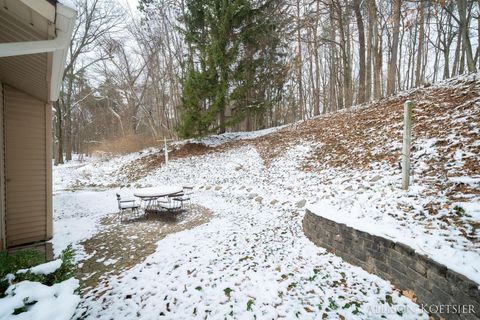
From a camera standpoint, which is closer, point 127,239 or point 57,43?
point 57,43

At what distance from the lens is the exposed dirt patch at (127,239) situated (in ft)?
13.8

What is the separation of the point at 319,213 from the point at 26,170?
6.55 metres

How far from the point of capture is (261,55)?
15.8 metres

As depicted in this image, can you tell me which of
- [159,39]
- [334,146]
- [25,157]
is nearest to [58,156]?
[159,39]

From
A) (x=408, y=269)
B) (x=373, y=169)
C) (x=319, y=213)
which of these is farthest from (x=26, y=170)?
(x=373, y=169)

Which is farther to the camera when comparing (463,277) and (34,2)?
(463,277)

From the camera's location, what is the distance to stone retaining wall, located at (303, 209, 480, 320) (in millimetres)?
2424

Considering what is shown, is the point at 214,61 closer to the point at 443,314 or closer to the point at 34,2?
the point at 34,2

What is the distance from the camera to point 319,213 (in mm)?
4965

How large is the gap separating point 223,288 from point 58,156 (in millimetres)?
22175

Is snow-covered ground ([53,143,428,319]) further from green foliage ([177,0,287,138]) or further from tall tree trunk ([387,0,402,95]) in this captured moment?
green foliage ([177,0,287,138])

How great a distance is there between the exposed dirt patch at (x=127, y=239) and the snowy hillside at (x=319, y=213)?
0.75 ft

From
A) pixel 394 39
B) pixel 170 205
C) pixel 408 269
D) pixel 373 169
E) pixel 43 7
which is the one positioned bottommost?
pixel 170 205

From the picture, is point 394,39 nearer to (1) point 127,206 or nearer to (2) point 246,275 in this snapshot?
(2) point 246,275
